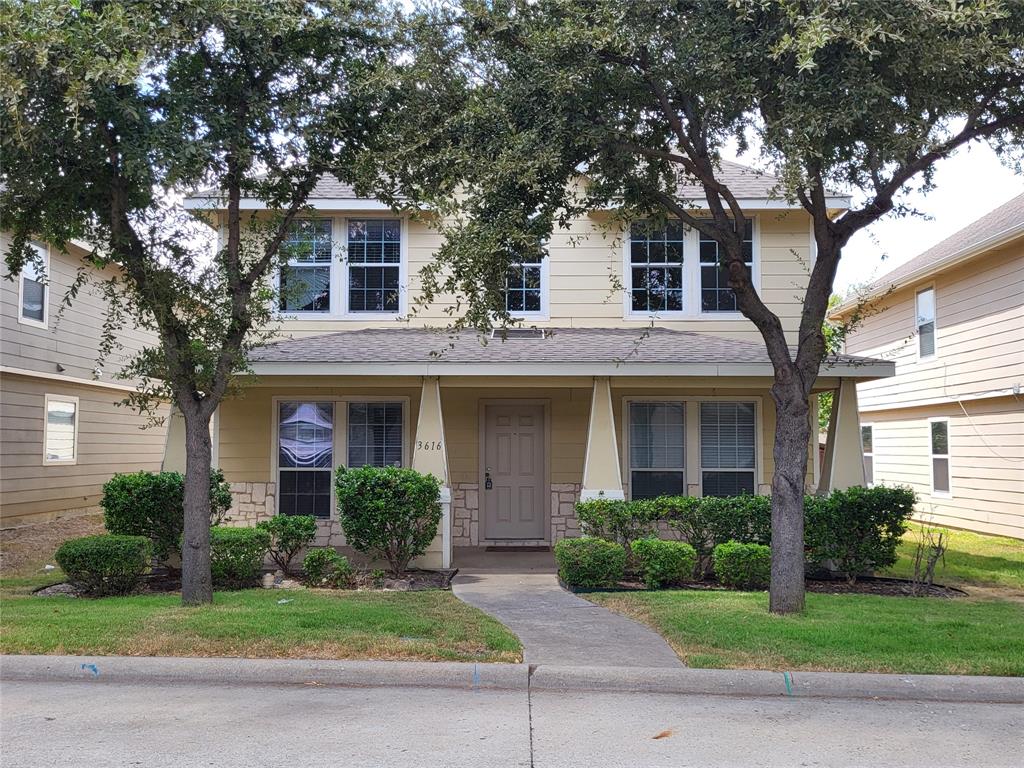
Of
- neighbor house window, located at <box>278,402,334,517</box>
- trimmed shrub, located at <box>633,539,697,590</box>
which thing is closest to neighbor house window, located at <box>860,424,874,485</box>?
trimmed shrub, located at <box>633,539,697,590</box>

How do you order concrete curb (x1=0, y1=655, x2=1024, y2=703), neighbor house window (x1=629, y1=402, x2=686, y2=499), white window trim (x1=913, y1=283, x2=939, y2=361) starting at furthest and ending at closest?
white window trim (x1=913, y1=283, x2=939, y2=361) → neighbor house window (x1=629, y1=402, x2=686, y2=499) → concrete curb (x1=0, y1=655, x2=1024, y2=703)

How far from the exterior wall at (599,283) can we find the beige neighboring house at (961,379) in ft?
6.23

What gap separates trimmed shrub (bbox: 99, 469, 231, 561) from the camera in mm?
10977

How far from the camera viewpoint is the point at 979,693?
620cm

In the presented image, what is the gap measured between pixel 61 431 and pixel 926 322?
1770 centimetres

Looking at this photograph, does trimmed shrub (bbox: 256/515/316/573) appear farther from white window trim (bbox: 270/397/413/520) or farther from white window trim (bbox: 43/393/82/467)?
white window trim (bbox: 43/393/82/467)

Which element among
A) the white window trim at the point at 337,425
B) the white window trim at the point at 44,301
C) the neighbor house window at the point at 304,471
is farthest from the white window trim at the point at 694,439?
the white window trim at the point at 44,301

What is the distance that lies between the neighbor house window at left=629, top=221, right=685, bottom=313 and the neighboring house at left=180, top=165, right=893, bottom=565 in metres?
0.02

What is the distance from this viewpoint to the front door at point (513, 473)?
13680 millimetres

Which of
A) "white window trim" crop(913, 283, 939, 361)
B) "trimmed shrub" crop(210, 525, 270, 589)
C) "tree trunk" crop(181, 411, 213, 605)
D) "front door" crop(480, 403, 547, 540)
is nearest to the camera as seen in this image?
"tree trunk" crop(181, 411, 213, 605)

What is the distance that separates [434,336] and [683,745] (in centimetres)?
882

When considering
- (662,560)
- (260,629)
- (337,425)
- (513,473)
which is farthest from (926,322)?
(260,629)

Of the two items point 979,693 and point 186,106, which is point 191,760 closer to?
point 979,693

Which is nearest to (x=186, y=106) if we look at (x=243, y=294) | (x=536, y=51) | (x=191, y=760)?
(x=243, y=294)
